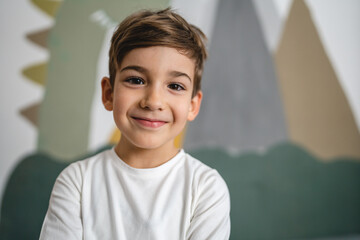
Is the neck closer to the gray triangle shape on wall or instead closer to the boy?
the boy

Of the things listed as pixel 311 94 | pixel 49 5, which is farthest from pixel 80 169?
pixel 311 94

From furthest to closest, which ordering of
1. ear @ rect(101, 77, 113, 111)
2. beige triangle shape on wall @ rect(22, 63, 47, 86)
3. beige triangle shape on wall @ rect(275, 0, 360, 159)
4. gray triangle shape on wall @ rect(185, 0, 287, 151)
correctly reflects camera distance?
beige triangle shape on wall @ rect(275, 0, 360, 159) → gray triangle shape on wall @ rect(185, 0, 287, 151) → beige triangle shape on wall @ rect(22, 63, 47, 86) → ear @ rect(101, 77, 113, 111)

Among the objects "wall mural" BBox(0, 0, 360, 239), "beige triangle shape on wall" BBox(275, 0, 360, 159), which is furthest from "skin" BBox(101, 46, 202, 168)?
"beige triangle shape on wall" BBox(275, 0, 360, 159)

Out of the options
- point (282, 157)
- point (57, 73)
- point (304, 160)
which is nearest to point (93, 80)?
point (57, 73)

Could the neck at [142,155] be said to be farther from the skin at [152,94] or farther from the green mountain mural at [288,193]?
the green mountain mural at [288,193]

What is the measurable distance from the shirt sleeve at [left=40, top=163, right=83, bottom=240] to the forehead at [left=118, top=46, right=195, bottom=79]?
0.29 metres

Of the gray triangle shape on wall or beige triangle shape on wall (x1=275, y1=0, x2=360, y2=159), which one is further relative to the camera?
beige triangle shape on wall (x1=275, y1=0, x2=360, y2=159)

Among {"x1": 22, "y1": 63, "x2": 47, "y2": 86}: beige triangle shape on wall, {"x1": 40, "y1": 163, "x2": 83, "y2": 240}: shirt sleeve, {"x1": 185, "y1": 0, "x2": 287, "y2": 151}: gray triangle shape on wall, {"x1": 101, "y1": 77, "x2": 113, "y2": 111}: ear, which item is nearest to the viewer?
{"x1": 40, "y1": 163, "x2": 83, "y2": 240}: shirt sleeve

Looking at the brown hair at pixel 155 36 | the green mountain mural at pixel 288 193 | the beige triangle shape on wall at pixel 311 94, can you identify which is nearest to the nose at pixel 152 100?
the brown hair at pixel 155 36

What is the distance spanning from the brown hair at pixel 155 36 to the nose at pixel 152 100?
0.10 m

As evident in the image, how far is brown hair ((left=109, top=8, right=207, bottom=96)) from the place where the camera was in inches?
27.5

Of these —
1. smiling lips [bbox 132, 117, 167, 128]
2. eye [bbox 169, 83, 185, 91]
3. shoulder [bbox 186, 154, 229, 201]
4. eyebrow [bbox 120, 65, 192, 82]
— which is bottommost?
shoulder [bbox 186, 154, 229, 201]

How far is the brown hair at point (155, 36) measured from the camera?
70 cm

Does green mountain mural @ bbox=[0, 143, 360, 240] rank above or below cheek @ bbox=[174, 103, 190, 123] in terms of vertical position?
below
